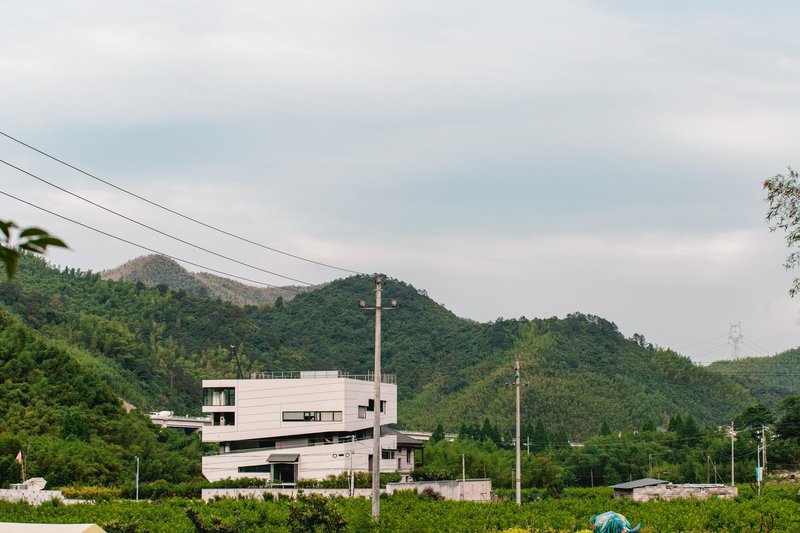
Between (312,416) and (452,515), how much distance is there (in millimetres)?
34995

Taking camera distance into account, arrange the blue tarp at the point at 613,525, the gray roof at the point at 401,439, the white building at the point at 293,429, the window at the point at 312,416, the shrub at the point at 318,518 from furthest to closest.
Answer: the gray roof at the point at 401,439 < the window at the point at 312,416 < the white building at the point at 293,429 < the shrub at the point at 318,518 < the blue tarp at the point at 613,525

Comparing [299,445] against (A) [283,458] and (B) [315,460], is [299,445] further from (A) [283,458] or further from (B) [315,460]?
(B) [315,460]

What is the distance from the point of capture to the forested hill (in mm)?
146500

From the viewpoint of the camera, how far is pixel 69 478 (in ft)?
240

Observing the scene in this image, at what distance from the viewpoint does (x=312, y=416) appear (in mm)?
73188

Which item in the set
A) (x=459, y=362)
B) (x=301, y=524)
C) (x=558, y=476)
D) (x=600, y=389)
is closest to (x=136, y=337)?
(x=459, y=362)

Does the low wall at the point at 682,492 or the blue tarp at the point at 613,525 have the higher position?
the blue tarp at the point at 613,525

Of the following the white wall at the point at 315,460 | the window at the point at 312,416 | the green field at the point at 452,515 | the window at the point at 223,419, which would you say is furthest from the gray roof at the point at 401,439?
the green field at the point at 452,515

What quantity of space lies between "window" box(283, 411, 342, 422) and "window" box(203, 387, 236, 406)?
5.02m

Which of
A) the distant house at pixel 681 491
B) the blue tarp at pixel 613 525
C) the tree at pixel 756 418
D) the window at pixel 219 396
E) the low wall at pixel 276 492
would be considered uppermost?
the window at pixel 219 396

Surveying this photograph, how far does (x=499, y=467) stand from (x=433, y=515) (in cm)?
6241

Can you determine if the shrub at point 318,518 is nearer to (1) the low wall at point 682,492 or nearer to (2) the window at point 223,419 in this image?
(1) the low wall at point 682,492

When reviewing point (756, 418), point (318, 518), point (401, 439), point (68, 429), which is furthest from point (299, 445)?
point (756, 418)

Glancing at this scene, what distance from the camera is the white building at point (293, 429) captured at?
2810 inches
